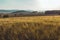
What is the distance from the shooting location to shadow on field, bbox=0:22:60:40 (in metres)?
14.7

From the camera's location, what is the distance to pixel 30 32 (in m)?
14.9

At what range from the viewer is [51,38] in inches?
573

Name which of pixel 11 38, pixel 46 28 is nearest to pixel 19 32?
pixel 11 38

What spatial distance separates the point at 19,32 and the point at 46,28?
1.85 m

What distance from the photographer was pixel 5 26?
51.0 feet

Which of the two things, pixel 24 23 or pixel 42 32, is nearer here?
pixel 42 32

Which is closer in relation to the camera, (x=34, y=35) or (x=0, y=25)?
(x=34, y=35)

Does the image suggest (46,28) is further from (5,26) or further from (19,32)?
(5,26)

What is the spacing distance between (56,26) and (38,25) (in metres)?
1.25

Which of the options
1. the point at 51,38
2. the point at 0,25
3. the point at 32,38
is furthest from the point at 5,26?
the point at 51,38

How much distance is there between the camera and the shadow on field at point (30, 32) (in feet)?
48.1

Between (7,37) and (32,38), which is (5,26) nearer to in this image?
(7,37)

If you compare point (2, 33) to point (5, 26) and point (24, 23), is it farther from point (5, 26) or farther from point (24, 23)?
point (24, 23)

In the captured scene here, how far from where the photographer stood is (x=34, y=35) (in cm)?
1479
